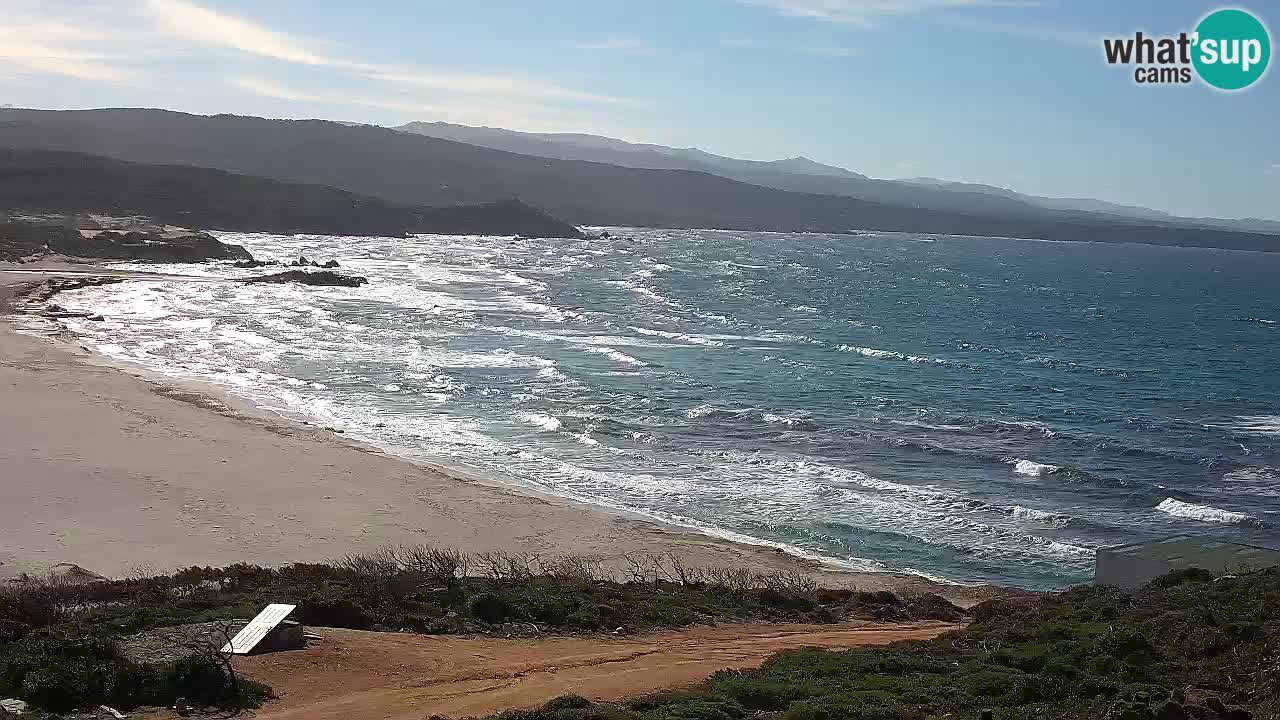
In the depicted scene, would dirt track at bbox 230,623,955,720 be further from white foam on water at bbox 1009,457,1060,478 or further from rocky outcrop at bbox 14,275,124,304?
rocky outcrop at bbox 14,275,124,304

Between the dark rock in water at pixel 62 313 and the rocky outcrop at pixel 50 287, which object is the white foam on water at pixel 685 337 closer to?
the dark rock in water at pixel 62 313

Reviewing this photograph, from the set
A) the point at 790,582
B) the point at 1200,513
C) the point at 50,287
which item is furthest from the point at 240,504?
the point at 50,287

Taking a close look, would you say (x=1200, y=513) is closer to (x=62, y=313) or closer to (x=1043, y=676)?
(x=1043, y=676)

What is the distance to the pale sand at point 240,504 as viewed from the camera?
22.2m

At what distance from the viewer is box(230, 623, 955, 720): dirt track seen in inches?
492

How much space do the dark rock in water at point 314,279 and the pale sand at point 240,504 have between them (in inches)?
1600

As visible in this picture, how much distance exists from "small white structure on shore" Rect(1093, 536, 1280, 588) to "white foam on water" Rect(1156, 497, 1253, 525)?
23.9 feet

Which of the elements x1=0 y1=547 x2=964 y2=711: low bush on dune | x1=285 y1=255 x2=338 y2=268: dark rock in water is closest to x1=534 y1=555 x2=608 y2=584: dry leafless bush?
x1=0 y1=547 x2=964 y2=711: low bush on dune

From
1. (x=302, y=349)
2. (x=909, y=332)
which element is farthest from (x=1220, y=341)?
(x=302, y=349)

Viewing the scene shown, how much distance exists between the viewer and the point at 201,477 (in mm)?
27406

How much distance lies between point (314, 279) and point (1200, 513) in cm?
5990

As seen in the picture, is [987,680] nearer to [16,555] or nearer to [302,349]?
[16,555]

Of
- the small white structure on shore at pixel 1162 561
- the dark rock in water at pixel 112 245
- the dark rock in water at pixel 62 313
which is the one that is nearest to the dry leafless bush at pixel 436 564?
the small white structure on shore at pixel 1162 561

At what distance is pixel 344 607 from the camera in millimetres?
15742
